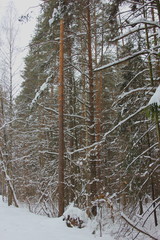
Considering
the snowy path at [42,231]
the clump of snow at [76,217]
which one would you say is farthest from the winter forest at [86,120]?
the snowy path at [42,231]

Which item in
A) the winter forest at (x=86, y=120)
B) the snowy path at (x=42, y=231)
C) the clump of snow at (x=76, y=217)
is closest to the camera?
the snowy path at (x=42, y=231)

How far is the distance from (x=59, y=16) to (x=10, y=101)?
634cm

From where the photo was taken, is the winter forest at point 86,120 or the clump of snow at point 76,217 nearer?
the winter forest at point 86,120

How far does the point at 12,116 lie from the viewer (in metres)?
12.5

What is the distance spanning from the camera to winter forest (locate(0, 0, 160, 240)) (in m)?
5.72

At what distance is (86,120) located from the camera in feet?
26.9

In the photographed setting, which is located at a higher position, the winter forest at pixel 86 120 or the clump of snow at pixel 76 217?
the winter forest at pixel 86 120

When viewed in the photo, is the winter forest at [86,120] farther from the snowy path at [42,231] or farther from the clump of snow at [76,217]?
the snowy path at [42,231]

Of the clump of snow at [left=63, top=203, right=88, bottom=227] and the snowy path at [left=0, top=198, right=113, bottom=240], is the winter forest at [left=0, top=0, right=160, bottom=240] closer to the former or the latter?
the clump of snow at [left=63, top=203, right=88, bottom=227]

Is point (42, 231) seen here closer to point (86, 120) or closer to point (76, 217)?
point (76, 217)

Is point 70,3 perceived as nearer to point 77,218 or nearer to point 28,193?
point 77,218

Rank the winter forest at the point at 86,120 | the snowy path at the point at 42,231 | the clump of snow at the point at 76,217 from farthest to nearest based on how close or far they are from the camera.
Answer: the clump of snow at the point at 76,217
the winter forest at the point at 86,120
the snowy path at the point at 42,231

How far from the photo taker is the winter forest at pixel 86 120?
5720 mm

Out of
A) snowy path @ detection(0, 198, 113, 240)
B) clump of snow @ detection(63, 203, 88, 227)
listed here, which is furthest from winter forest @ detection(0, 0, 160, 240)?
snowy path @ detection(0, 198, 113, 240)
